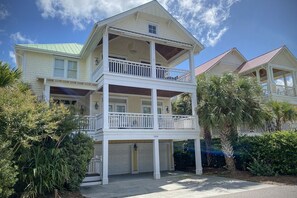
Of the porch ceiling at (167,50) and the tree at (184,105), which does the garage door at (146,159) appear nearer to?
the tree at (184,105)

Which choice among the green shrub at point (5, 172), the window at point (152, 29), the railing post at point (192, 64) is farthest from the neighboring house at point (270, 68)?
the green shrub at point (5, 172)

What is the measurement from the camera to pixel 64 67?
1725 cm

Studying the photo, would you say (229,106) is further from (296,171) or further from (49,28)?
(49,28)

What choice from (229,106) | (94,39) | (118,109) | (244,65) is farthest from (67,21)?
(244,65)

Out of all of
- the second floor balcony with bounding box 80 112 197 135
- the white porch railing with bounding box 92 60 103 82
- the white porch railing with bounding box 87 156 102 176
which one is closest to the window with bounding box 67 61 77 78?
the white porch railing with bounding box 92 60 103 82

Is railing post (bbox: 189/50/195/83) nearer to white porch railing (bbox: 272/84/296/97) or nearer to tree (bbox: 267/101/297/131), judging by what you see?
tree (bbox: 267/101/297/131)

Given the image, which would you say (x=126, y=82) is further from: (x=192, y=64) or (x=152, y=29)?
(x=192, y=64)

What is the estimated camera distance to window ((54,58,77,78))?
1700 centimetres

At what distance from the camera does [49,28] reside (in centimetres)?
1584

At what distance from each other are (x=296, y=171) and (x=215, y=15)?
1108cm

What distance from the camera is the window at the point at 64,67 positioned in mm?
17000

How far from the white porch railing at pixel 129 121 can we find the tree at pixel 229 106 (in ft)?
11.8

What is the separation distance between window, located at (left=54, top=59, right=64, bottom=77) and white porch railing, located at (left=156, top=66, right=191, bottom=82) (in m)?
7.24

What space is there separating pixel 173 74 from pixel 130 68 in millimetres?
3203
